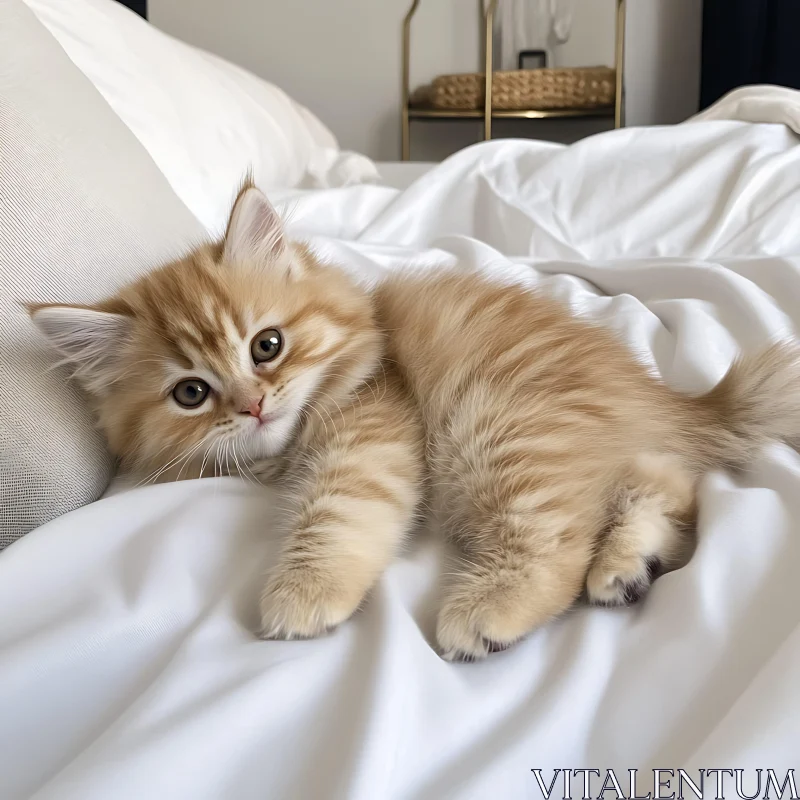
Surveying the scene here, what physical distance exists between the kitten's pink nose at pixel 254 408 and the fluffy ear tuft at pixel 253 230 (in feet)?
0.69

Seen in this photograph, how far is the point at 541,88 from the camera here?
3.31 m

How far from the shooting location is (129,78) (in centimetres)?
147

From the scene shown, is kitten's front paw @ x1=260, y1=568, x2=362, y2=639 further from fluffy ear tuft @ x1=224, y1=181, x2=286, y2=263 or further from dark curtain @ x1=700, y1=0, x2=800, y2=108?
dark curtain @ x1=700, y1=0, x2=800, y2=108

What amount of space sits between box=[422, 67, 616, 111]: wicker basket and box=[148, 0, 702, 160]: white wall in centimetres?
46

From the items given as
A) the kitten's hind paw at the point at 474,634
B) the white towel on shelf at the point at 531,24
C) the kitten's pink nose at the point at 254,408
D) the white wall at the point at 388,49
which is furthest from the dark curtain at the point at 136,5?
the kitten's hind paw at the point at 474,634

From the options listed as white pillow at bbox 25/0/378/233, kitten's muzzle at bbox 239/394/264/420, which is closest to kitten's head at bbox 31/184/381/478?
kitten's muzzle at bbox 239/394/264/420

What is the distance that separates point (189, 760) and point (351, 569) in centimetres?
25

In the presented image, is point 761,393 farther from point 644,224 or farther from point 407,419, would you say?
point 644,224

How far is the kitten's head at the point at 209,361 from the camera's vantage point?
853mm

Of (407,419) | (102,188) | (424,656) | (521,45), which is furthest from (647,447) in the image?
(521,45)

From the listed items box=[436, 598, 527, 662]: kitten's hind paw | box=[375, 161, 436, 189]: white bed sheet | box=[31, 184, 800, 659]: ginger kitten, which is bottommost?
box=[436, 598, 527, 662]: kitten's hind paw

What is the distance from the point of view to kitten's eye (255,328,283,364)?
2.91ft

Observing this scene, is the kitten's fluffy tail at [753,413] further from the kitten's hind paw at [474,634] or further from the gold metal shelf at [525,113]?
the gold metal shelf at [525,113]

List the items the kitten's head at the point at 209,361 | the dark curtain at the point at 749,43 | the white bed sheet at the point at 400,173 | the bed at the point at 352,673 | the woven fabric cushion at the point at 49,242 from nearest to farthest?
the bed at the point at 352,673 < the woven fabric cushion at the point at 49,242 < the kitten's head at the point at 209,361 < the white bed sheet at the point at 400,173 < the dark curtain at the point at 749,43
